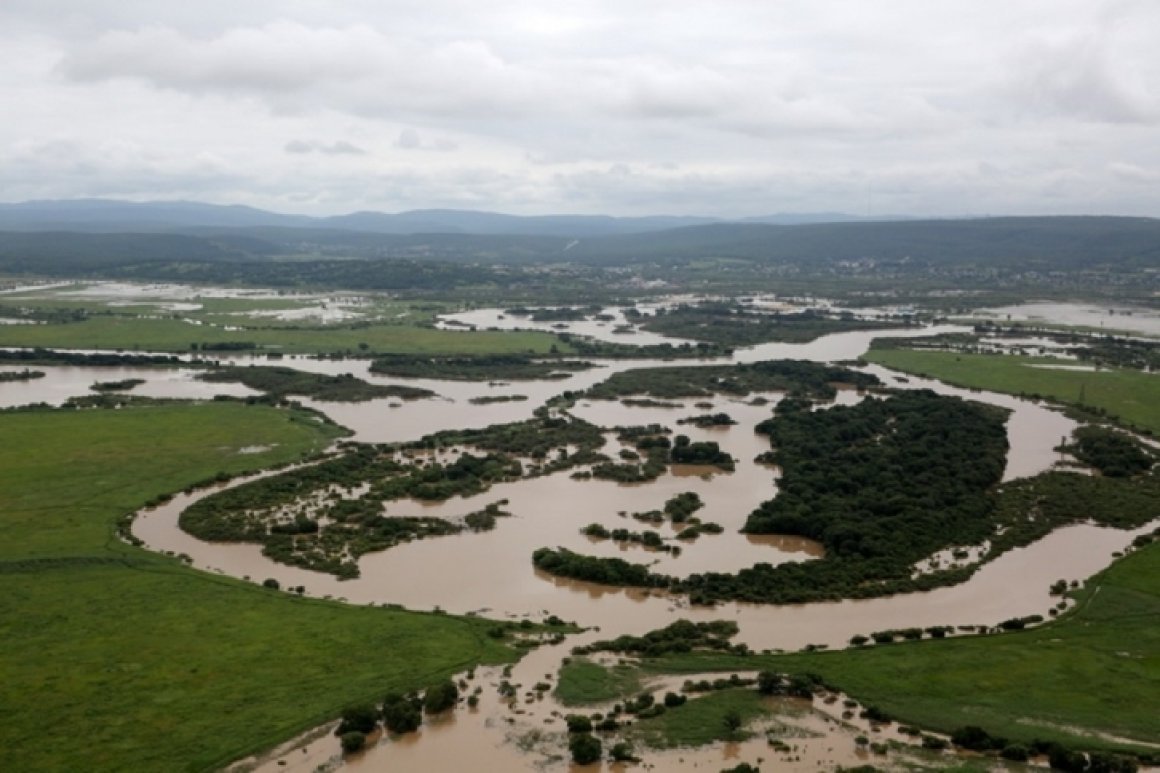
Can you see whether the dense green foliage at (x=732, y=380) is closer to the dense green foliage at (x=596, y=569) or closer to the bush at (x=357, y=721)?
the dense green foliage at (x=596, y=569)

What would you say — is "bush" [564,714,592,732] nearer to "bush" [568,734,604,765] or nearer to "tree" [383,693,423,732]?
"bush" [568,734,604,765]

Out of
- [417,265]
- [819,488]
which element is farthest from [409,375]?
[417,265]

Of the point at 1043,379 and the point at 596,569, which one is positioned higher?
the point at 1043,379

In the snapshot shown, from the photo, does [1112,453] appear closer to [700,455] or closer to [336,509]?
[700,455]

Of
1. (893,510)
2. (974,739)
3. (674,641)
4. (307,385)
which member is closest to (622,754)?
Result: (674,641)

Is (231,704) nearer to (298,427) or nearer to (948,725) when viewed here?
(948,725)
